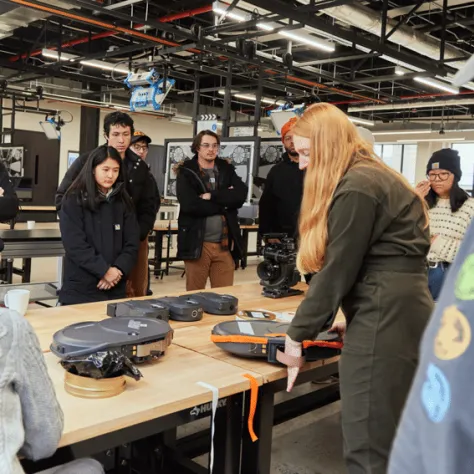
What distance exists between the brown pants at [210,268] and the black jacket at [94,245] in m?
0.80

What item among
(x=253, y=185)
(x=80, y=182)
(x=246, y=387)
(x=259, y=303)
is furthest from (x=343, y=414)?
(x=253, y=185)

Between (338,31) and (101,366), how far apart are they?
5749mm

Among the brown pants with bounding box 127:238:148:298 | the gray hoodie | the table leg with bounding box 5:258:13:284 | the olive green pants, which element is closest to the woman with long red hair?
the olive green pants

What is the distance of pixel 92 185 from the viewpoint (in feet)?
8.18

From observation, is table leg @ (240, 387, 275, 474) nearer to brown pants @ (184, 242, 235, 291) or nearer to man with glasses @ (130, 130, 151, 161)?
brown pants @ (184, 242, 235, 291)

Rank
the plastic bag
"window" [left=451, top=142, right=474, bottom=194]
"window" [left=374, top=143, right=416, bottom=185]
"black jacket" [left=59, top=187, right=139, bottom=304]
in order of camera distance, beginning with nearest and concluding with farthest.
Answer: the plastic bag, "black jacket" [left=59, top=187, right=139, bottom=304], "window" [left=451, top=142, right=474, bottom=194], "window" [left=374, top=143, right=416, bottom=185]

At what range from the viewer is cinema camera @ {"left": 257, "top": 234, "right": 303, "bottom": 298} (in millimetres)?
2619

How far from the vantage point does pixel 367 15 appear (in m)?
6.47

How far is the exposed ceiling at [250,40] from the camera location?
6.13 meters

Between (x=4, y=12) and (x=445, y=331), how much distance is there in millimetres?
6892

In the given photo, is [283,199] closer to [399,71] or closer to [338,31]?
[338,31]

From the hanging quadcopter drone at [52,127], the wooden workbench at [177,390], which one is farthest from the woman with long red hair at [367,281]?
the hanging quadcopter drone at [52,127]

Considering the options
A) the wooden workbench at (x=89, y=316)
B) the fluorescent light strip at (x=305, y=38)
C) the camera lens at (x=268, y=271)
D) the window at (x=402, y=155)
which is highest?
the fluorescent light strip at (x=305, y=38)

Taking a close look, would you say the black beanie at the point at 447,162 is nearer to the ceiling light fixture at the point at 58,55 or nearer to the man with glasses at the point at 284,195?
the man with glasses at the point at 284,195
